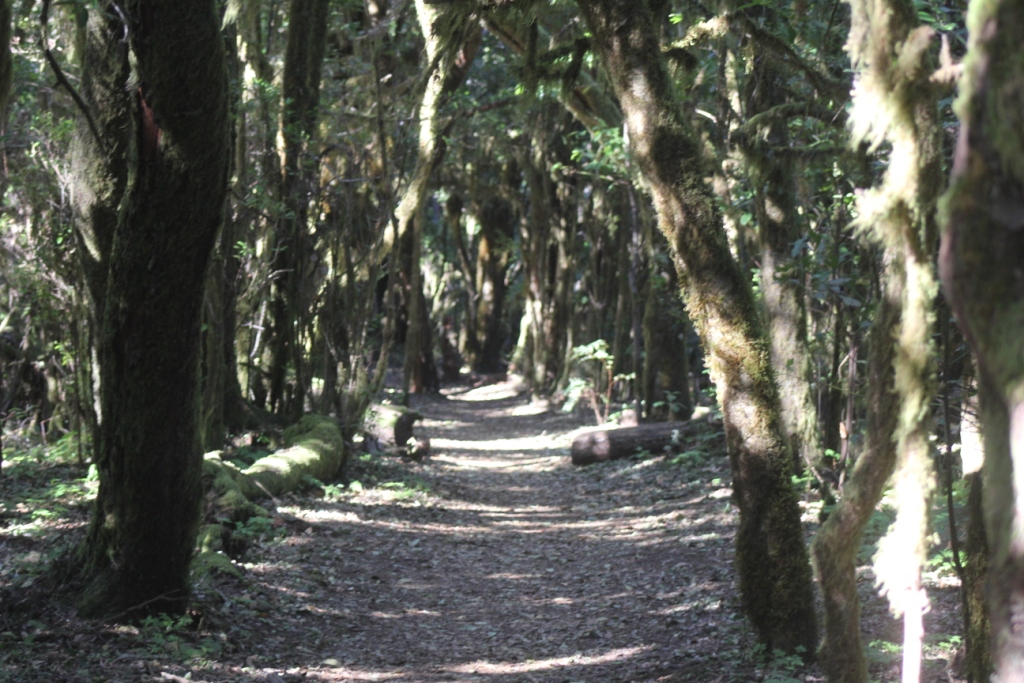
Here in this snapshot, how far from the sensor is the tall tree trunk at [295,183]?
41.0 ft

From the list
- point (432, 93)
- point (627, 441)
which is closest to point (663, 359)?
point (627, 441)

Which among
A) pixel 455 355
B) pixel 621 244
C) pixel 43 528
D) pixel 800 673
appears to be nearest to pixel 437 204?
pixel 455 355

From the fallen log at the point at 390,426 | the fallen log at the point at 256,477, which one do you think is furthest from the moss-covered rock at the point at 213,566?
the fallen log at the point at 390,426

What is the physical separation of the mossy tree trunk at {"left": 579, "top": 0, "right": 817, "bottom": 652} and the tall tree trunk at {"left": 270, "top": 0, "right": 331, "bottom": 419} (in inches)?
287

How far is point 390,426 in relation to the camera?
15273 millimetres

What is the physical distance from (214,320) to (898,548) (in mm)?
9052

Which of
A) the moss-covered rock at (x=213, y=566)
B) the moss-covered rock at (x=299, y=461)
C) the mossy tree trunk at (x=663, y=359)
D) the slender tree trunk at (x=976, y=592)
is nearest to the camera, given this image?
the slender tree trunk at (x=976, y=592)

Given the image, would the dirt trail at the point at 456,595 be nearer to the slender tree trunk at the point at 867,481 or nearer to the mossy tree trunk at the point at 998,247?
the slender tree trunk at the point at 867,481

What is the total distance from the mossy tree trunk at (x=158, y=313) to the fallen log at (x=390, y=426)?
8626mm

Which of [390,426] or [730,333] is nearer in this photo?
[730,333]

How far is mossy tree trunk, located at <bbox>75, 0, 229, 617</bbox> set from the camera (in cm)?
538

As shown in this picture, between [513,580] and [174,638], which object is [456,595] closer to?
[513,580]

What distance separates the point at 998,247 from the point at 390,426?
1383 cm

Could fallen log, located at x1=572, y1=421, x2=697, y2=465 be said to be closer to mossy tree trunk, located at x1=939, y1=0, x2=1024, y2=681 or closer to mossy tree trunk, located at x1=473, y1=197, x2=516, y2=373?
mossy tree trunk, located at x1=939, y1=0, x2=1024, y2=681
